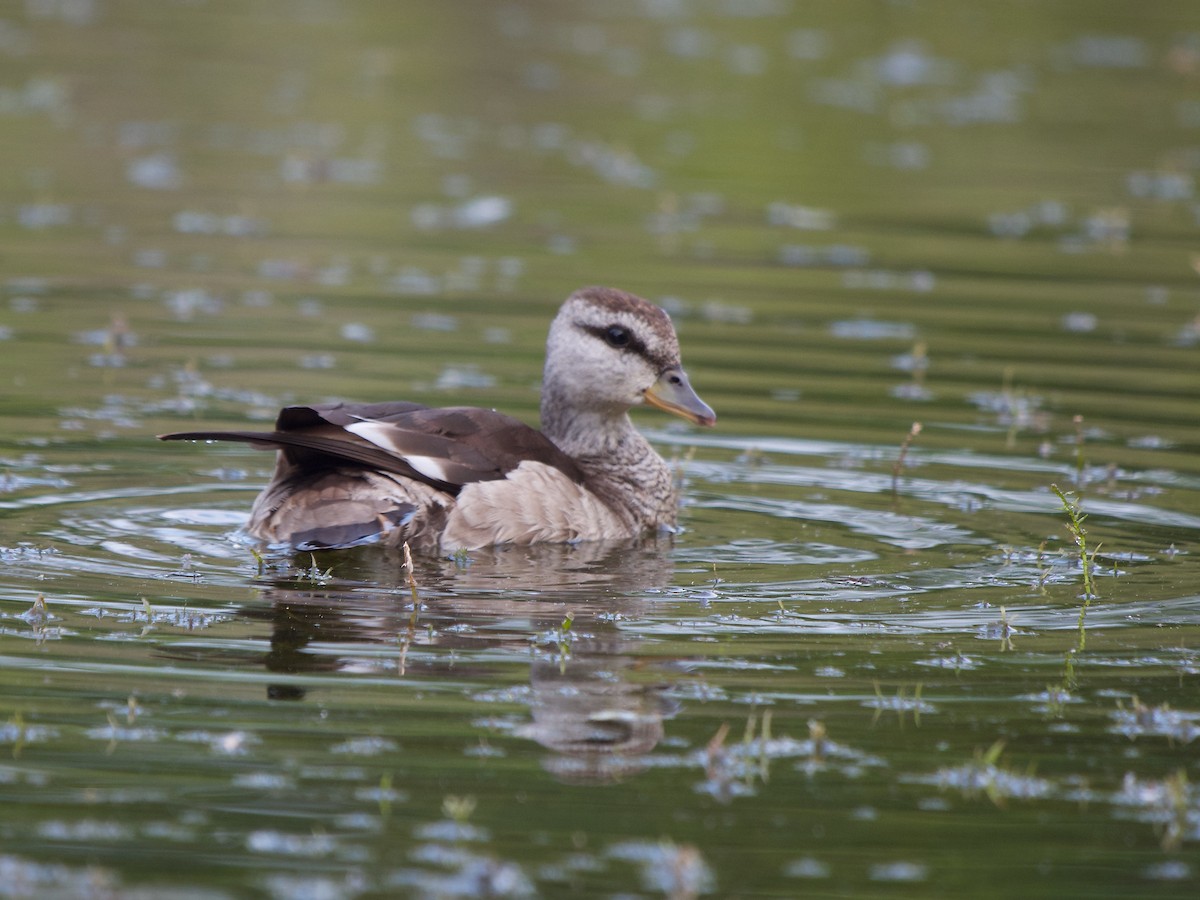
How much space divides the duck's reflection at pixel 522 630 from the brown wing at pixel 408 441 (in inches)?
14.4

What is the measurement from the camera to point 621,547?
8.34 m

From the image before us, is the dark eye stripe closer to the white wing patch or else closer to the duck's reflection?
the duck's reflection

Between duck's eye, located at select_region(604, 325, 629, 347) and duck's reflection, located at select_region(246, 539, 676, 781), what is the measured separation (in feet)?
3.78

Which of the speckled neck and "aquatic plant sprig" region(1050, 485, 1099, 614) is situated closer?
"aquatic plant sprig" region(1050, 485, 1099, 614)

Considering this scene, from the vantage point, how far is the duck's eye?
876 centimetres

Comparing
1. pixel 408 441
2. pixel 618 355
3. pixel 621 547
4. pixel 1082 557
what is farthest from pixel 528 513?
pixel 1082 557

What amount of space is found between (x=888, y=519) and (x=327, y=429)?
8.46 feet

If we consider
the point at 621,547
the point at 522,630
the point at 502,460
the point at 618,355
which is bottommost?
the point at 522,630

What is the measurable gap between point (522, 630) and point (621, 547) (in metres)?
1.88

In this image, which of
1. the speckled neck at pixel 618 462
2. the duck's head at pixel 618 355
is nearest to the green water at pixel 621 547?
the speckled neck at pixel 618 462

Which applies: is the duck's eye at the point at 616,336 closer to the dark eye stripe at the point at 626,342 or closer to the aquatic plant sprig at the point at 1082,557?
the dark eye stripe at the point at 626,342

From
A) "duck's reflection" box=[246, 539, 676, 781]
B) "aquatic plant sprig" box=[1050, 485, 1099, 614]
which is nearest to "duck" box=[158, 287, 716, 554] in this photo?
"duck's reflection" box=[246, 539, 676, 781]

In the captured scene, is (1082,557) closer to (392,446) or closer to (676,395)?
(676,395)

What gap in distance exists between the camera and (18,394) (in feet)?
33.9
